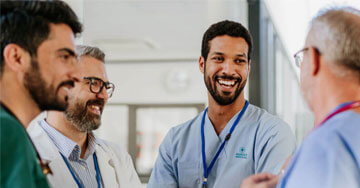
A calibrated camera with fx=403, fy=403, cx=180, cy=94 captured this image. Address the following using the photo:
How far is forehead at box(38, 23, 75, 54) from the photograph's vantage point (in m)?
0.99

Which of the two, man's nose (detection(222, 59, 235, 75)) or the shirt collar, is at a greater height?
man's nose (detection(222, 59, 235, 75))

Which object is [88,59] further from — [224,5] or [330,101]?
[224,5]

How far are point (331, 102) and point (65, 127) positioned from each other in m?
1.06

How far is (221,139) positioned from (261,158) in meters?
0.22

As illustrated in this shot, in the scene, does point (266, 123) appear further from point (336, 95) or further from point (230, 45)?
point (336, 95)

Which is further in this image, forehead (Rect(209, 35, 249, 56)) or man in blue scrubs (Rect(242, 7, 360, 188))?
forehead (Rect(209, 35, 249, 56))

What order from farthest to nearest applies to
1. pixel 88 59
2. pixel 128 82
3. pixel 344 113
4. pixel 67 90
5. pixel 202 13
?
1. pixel 128 82
2. pixel 202 13
3. pixel 88 59
4. pixel 67 90
5. pixel 344 113

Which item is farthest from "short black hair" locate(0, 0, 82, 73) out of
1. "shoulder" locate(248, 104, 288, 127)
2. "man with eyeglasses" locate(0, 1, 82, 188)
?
"shoulder" locate(248, 104, 288, 127)

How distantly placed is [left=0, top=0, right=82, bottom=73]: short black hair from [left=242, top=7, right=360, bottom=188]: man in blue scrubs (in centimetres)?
63

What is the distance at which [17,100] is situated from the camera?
0.94 metres

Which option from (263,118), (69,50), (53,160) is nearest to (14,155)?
(69,50)

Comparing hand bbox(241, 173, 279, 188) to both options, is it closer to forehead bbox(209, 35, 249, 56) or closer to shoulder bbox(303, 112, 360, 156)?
shoulder bbox(303, 112, 360, 156)

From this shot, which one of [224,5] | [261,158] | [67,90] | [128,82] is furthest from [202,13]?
[67,90]

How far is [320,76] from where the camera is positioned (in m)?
0.89
